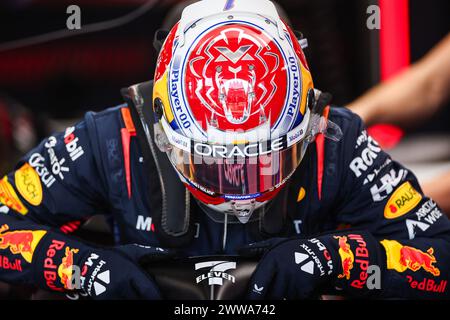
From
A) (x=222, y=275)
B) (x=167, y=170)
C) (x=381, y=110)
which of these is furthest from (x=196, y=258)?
(x=381, y=110)

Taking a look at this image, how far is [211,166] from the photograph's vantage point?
4.60 ft

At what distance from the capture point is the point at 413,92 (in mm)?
2732

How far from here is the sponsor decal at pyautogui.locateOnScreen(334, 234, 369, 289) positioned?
1455 mm

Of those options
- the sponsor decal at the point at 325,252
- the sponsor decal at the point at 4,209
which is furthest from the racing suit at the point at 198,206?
the sponsor decal at the point at 325,252

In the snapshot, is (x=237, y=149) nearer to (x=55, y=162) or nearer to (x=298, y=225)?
(x=298, y=225)

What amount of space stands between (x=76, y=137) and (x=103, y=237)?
269 mm

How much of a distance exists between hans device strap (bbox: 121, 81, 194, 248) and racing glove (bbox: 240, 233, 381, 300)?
0.17 meters

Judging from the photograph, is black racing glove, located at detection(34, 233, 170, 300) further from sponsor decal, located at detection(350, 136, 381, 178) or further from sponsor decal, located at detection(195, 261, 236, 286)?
sponsor decal, located at detection(350, 136, 381, 178)

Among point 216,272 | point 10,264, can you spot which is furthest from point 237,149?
point 10,264

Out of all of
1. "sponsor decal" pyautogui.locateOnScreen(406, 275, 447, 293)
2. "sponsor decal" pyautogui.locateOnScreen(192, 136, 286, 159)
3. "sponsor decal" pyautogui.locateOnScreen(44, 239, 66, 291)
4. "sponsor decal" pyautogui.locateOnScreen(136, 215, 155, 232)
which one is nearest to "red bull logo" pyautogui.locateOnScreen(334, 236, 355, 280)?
"sponsor decal" pyautogui.locateOnScreen(406, 275, 447, 293)

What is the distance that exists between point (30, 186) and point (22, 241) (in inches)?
5.3

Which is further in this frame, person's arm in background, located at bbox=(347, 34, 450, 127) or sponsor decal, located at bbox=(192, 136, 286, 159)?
person's arm in background, located at bbox=(347, 34, 450, 127)
